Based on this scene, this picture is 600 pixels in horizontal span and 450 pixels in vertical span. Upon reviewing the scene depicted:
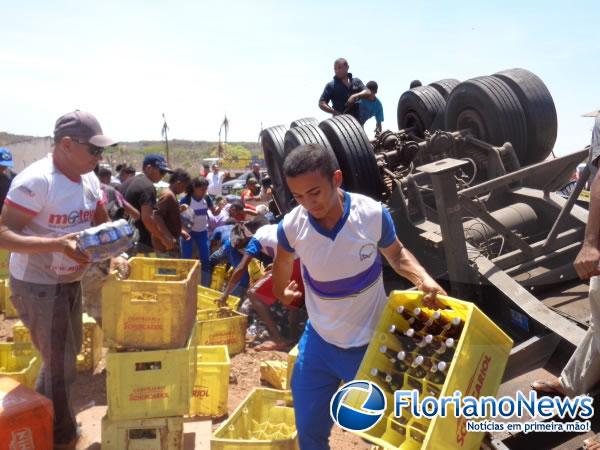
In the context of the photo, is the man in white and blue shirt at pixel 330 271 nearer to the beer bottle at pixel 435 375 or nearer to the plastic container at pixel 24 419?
the beer bottle at pixel 435 375

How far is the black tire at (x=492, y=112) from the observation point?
6426mm

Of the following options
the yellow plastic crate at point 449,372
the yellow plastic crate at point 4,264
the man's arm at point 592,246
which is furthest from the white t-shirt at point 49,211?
the yellow plastic crate at point 4,264

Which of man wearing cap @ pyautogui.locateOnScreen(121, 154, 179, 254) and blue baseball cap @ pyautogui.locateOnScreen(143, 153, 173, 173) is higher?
blue baseball cap @ pyautogui.locateOnScreen(143, 153, 173, 173)

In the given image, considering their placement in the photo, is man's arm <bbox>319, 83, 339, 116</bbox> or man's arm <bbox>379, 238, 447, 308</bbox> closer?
man's arm <bbox>379, 238, 447, 308</bbox>

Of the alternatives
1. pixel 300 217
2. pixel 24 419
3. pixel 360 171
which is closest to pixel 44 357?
pixel 24 419

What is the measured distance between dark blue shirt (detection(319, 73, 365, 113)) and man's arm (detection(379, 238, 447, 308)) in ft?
19.9

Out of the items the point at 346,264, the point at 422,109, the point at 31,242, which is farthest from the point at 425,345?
the point at 422,109

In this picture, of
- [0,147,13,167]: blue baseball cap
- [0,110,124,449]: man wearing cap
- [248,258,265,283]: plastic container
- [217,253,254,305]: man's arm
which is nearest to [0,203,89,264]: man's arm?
[0,110,124,449]: man wearing cap

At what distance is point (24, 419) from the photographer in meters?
3.33

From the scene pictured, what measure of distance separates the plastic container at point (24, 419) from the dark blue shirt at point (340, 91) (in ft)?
20.6

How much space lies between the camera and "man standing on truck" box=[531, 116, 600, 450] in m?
2.80

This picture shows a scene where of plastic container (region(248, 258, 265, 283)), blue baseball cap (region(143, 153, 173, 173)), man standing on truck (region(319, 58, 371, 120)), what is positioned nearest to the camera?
blue baseball cap (region(143, 153, 173, 173))

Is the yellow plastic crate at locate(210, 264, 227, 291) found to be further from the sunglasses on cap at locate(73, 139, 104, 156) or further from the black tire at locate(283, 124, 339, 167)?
the sunglasses on cap at locate(73, 139, 104, 156)

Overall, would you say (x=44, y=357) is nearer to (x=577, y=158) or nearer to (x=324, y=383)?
(x=324, y=383)
